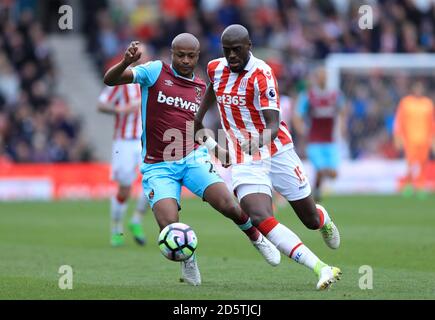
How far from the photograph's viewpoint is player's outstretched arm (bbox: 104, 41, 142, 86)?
9109mm

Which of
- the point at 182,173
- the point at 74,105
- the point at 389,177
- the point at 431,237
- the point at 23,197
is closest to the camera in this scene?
the point at 182,173

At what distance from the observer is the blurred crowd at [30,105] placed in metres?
24.9

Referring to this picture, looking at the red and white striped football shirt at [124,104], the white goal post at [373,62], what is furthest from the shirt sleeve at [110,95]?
the white goal post at [373,62]

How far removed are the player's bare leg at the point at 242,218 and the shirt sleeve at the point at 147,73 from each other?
1.20 metres

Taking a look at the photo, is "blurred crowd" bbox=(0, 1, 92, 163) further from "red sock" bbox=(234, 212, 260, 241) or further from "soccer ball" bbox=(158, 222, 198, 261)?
"soccer ball" bbox=(158, 222, 198, 261)

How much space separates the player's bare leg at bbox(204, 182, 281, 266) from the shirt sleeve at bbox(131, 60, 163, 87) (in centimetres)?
120

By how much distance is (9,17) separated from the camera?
28203 mm

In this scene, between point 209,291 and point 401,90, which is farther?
point 401,90

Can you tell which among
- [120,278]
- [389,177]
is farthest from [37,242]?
[389,177]

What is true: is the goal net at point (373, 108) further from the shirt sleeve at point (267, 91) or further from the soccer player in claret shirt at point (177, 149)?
the shirt sleeve at point (267, 91)

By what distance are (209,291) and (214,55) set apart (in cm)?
1920

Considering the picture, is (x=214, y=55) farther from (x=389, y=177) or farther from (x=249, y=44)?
(x=249, y=44)

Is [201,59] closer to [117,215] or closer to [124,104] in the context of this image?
[124,104]

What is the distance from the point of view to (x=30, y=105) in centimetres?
2602
